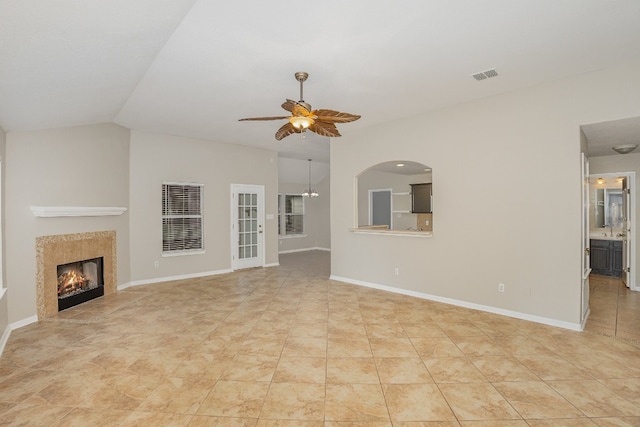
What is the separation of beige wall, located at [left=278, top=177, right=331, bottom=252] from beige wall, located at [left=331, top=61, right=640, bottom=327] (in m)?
5.59

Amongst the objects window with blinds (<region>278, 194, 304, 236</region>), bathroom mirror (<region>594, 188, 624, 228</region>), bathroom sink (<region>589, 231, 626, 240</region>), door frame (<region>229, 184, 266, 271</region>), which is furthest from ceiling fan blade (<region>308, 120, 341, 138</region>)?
window with blinds (<region>278, 194, 304, 236</region>)

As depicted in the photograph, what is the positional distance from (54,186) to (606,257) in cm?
955

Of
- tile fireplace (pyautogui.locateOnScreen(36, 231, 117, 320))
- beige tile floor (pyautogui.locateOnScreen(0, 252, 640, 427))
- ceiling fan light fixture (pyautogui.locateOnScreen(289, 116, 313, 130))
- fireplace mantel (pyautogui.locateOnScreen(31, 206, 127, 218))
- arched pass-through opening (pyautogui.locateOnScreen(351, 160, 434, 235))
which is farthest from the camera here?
arched pass-through opening (pyautogui.locateOnScreen(351, 160, 434, 235))

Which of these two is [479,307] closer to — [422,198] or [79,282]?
[422,198]

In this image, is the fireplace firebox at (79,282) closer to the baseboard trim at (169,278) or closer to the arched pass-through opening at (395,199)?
the baseboard trim at (169,278)

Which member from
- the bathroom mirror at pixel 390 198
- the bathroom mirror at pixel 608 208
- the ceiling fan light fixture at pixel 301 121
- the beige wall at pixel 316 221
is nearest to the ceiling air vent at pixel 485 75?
the ceiling fan light fixture at pixel 301 121

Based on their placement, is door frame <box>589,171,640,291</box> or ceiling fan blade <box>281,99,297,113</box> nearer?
ceiling fan blade <box>281,99,297,113</box>

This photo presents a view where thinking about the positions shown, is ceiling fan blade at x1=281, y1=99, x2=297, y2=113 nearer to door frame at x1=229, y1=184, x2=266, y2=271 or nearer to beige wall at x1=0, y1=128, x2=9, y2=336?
beige wall at x1=0, y1=128, x2=9, y2=336

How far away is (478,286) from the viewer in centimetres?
438

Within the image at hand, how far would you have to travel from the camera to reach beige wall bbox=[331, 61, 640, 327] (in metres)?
3.63

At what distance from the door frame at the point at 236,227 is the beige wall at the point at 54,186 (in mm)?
2109

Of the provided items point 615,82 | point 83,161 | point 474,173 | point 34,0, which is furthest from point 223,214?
point 615,82

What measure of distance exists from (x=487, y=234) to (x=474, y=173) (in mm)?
854

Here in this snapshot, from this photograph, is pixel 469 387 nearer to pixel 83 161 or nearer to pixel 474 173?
pixel 474 173
